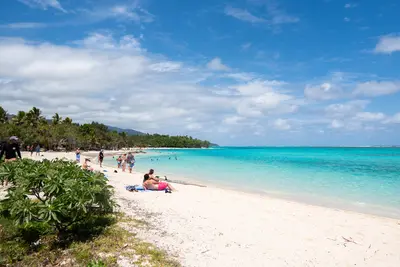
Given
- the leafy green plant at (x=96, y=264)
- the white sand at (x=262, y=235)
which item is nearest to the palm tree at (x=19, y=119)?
the white sand at (x=262, y=235)

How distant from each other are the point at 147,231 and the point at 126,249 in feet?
4.09

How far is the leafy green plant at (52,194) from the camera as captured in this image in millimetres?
4729

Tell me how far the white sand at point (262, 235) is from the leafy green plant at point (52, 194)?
167 cm

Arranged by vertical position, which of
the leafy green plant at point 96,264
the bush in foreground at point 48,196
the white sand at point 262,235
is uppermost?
the bush in foreground at point 48,196

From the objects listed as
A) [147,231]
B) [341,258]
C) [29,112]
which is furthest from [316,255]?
[29,112]

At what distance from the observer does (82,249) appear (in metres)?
5.12

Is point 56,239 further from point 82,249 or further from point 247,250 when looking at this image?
point 247,250

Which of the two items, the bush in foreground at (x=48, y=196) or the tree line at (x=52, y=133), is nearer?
the bush in foreground at (x=48, y=196)

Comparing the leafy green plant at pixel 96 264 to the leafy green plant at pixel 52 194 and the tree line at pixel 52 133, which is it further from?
the tree line at pixel 52 133

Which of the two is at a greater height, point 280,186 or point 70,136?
point 70,136

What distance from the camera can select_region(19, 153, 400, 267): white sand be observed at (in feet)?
17.6

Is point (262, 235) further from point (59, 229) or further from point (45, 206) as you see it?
point (45, 206)

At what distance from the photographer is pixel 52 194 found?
5117 mm

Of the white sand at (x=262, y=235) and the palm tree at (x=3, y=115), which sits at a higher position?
the palm tree at (x=3, y=115)
